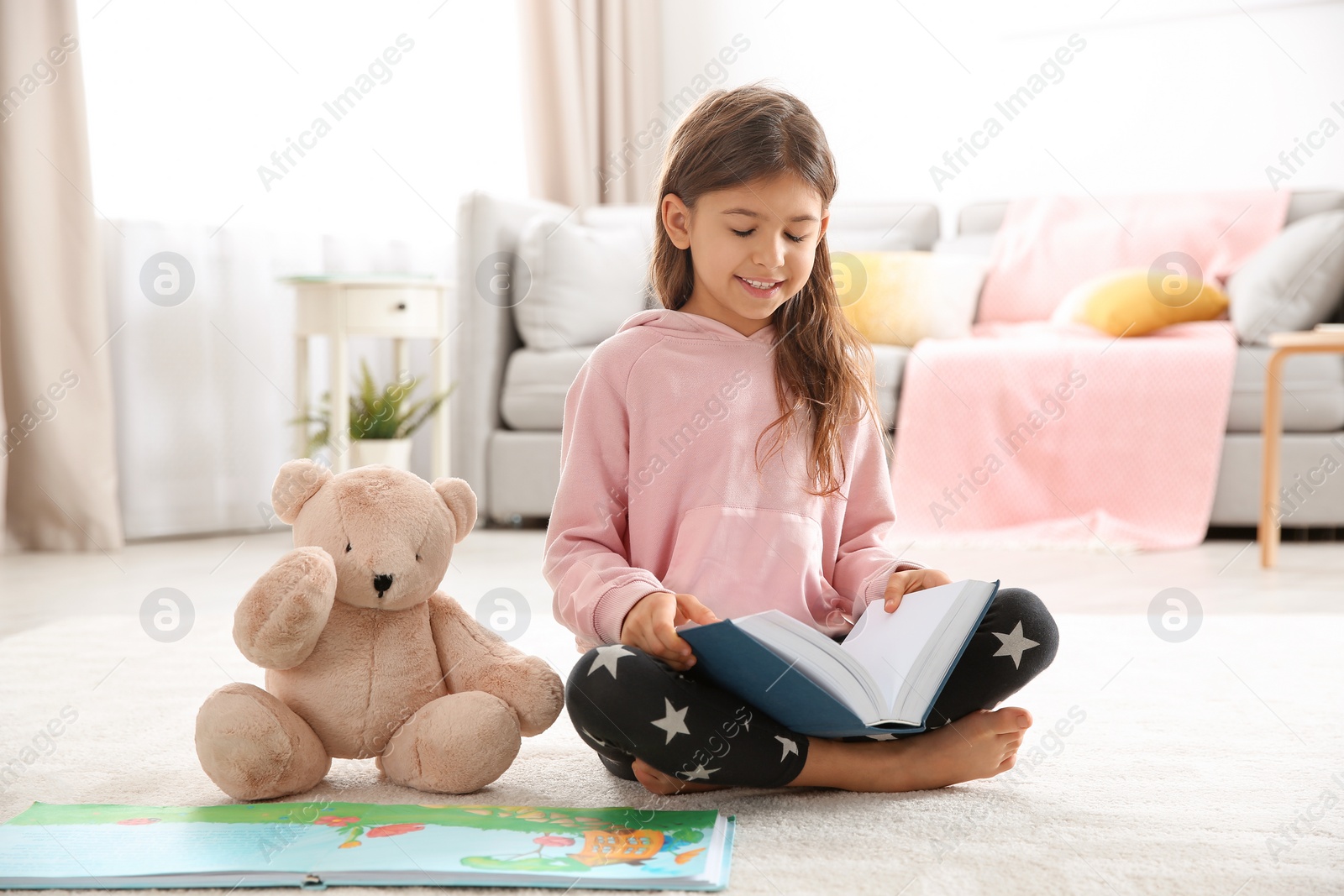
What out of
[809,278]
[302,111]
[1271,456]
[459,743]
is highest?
[302,111]

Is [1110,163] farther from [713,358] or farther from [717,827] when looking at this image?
[717,827]

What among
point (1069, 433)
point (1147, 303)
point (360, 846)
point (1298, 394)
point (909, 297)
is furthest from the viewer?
point (909, 297)

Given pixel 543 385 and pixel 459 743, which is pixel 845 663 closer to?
pixel 459 743

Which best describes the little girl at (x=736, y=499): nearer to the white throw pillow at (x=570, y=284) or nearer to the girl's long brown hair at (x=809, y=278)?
the girl's long brown hair at (x=809, y=278)

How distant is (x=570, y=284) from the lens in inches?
119

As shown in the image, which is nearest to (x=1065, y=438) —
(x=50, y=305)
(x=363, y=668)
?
Answer: (x=363, y=668)

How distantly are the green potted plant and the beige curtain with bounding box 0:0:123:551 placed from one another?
1.52 ft

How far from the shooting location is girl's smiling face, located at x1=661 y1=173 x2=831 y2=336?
0.98 m

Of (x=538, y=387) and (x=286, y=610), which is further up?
(x=286, y=610)

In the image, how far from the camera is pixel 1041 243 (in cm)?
324

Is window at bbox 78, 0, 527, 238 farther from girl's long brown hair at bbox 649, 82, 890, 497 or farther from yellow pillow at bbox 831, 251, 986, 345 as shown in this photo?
girl's long brown hair at bbox 649, 82, 890, 497

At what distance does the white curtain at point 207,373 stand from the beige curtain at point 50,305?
144 mm

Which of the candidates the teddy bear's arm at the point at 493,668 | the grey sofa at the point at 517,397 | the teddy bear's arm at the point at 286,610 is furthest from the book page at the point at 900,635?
the grey sofa at the point at 517,397

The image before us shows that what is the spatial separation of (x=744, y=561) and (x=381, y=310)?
1.97 meters
